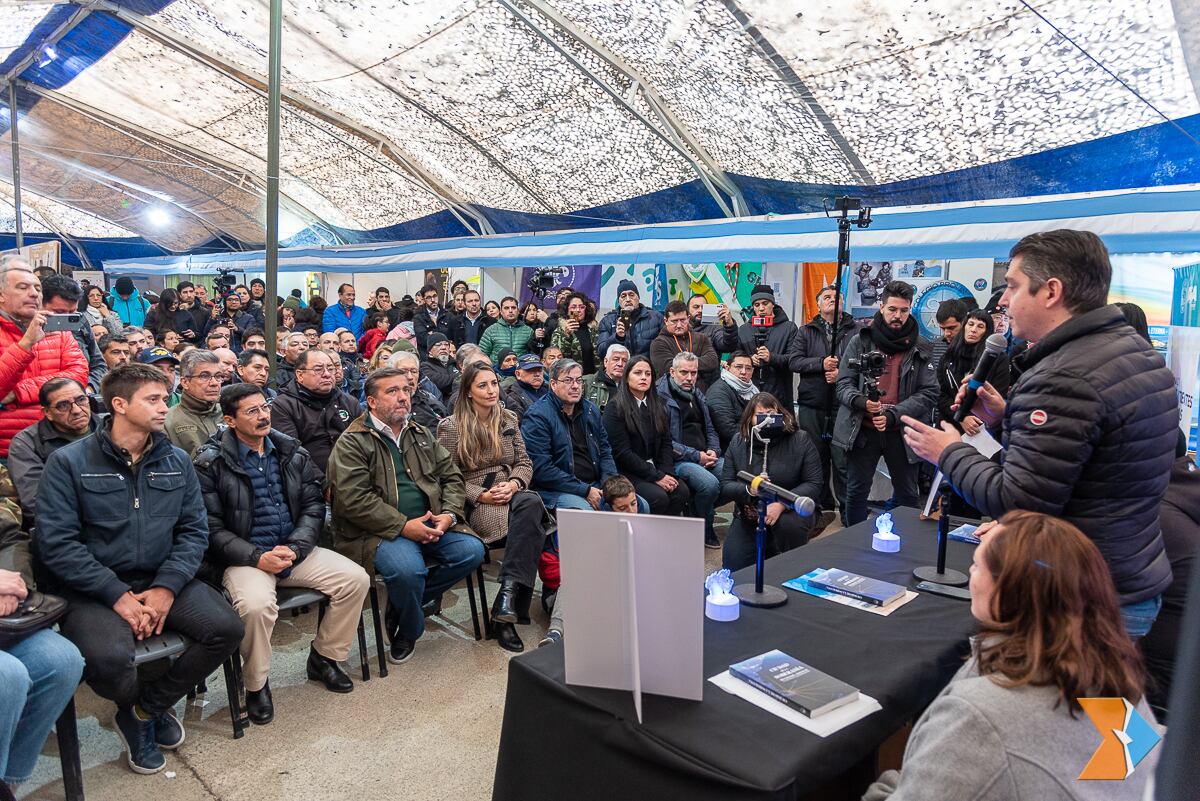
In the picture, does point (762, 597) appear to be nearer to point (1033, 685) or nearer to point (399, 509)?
point (1033, 685)

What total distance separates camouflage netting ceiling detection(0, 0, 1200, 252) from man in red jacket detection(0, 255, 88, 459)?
5.07 meters

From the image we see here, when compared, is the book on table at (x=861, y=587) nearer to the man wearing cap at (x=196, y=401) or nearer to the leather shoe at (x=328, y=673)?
the leather shoe at (x=328, y=673)

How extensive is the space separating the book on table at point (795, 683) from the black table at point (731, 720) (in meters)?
0.05

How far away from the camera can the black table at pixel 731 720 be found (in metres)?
1.40

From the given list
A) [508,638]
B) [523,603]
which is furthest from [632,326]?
[508,638]

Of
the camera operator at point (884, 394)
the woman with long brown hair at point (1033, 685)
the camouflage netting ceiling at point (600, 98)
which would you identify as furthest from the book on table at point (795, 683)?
the camouflage netting ceiling at point (600, 98)

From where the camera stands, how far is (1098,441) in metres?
1.67

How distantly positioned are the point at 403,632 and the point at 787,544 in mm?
1988

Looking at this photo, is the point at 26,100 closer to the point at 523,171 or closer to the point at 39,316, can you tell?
the point at 523,171

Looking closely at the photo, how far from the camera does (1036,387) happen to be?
1.74 m

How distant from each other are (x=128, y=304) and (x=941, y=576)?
35.0 feet

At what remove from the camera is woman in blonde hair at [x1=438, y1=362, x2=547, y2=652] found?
355cm

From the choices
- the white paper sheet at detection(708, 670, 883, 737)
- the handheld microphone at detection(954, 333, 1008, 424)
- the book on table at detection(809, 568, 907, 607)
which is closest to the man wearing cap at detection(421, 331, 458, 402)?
the book on table at detection(809, 568, 907, 607)

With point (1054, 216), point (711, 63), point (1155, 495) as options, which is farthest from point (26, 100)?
point (1155, 495)
